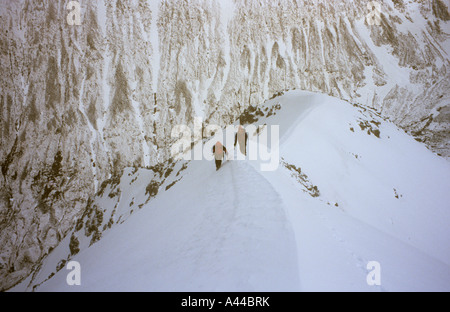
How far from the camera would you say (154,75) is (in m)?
83.0

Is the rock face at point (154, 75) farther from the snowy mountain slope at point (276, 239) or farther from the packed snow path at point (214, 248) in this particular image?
the packed snow path at point (214, 248)

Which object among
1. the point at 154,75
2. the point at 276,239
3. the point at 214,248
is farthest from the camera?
the point at 154,75

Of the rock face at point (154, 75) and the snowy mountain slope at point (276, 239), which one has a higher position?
the rock face at point (154, 75)

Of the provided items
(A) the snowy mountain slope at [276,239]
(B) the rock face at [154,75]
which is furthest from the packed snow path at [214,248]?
(B) the rock face at [154,75]

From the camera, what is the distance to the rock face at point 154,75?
237ft

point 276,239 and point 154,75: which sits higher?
point 154,75

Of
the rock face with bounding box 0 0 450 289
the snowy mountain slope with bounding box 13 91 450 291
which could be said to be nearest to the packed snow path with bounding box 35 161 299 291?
the snowy mountain slope with bounding box 13 91 450 291

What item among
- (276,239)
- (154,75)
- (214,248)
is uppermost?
(154,75)

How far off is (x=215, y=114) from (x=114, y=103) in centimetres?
2850

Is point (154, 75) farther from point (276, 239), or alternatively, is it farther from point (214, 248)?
point (276, 239)

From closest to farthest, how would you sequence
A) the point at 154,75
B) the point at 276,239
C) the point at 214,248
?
1. the point at 276,239
2. the point at 214,248
3. the point at 154,75

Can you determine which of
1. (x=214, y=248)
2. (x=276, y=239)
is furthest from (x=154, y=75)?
(x=276, y=239)

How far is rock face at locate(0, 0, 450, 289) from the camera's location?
237 ft

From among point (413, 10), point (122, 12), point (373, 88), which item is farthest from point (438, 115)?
point (122, 12)
